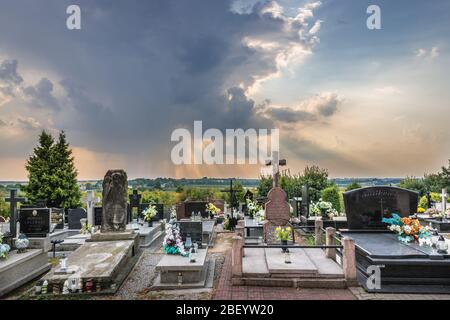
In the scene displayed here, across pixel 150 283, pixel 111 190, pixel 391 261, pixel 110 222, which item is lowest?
pixel 150 283

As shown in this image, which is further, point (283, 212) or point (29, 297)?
point (283, 212)

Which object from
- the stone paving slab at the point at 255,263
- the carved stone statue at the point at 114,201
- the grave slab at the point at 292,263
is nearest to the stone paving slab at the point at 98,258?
the carved stone statue at the point at 114,201

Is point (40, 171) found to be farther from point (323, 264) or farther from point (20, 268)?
point (323, 264)

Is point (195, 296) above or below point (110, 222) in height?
below

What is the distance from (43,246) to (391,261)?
12.3 meters

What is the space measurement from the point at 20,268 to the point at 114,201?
3597 millimetres

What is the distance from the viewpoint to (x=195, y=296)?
7.67 m

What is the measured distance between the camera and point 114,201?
11531 millimetres

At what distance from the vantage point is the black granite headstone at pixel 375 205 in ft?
40.8

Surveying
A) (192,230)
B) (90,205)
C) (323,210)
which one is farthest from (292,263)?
(90,205)

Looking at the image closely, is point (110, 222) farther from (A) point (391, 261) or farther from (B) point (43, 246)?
(A) point (391, 261)

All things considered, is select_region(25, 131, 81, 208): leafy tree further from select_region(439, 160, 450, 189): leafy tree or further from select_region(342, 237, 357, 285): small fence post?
select_region(439, 160, 450, 189): leafy tree
